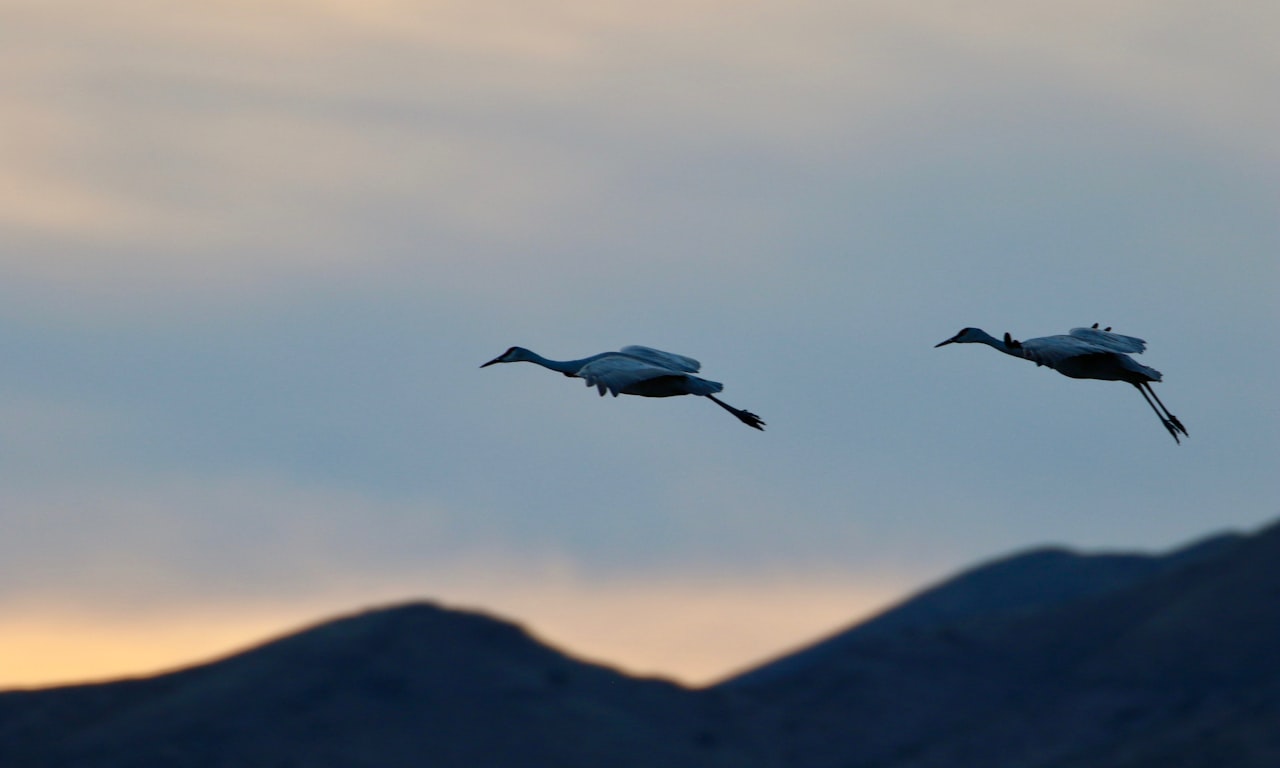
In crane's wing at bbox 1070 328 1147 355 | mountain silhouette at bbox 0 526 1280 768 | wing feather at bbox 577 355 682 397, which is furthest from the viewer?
mountain silhouette at bbox 0 526 1280 768

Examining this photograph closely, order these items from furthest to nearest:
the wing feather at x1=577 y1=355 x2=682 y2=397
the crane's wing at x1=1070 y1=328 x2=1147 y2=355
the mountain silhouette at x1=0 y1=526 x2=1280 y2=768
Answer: the mountain silhouette at x1=0 y1=526 x2=1280 y2=768
the crane's wing at x1=1070 y1=328 x2=1147 y2=355
the wing feather at x1=577 y1=355 x2=682 y2=397

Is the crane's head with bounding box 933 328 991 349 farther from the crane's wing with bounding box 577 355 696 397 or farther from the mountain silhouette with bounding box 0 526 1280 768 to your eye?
the mountain silhouette with bounding box 0 526 1280 768

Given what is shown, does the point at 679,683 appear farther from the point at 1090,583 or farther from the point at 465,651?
the point at 1090,583

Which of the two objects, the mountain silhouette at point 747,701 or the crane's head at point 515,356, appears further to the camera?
the mountain silhouette at point 747,701

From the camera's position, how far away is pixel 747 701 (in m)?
143

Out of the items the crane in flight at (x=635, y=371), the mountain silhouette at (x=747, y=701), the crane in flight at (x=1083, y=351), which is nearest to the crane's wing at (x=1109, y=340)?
the crane in flight at (x=1083, y=351)

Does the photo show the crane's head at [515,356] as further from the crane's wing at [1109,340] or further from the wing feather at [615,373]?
the crane's wing at [1109,340]

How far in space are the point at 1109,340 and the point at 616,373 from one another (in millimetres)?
8584

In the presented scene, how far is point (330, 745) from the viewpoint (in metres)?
125

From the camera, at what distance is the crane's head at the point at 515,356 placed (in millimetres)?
39781

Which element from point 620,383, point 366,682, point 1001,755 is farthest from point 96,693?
point 620,383

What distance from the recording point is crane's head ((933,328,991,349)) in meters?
37.9

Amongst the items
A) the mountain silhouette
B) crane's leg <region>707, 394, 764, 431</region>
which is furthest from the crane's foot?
the mountain silhouette

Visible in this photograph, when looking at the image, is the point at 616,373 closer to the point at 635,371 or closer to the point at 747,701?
the point at 635,371
